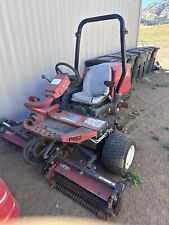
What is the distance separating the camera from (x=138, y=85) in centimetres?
584

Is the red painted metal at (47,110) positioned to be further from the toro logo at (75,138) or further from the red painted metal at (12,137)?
the toro logo at (75,138)

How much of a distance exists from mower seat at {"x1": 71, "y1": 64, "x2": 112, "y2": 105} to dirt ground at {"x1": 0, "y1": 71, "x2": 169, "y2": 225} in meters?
0.83

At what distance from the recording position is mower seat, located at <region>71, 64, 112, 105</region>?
3.19 metres

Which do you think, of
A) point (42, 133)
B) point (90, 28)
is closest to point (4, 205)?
point (42, 133)

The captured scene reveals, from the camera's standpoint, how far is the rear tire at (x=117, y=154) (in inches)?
97.7

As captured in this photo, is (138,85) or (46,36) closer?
(46,36)

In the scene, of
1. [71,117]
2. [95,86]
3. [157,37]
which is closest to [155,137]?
[95,86]

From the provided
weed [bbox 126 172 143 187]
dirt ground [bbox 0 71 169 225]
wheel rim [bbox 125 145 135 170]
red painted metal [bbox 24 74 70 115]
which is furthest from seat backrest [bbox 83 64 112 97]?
weed [bbox 126 172 143 187]

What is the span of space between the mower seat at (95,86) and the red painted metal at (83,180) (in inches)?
40.3

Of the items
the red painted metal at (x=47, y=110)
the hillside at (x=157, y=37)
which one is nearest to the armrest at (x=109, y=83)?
the red painted metal at (x=47, y=110)

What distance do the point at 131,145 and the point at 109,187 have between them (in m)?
0.63

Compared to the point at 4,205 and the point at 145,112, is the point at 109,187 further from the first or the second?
the point at 145,112

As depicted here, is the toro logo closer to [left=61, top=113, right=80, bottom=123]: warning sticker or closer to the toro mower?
the toro mower

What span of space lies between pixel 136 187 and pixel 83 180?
1.99 feet
